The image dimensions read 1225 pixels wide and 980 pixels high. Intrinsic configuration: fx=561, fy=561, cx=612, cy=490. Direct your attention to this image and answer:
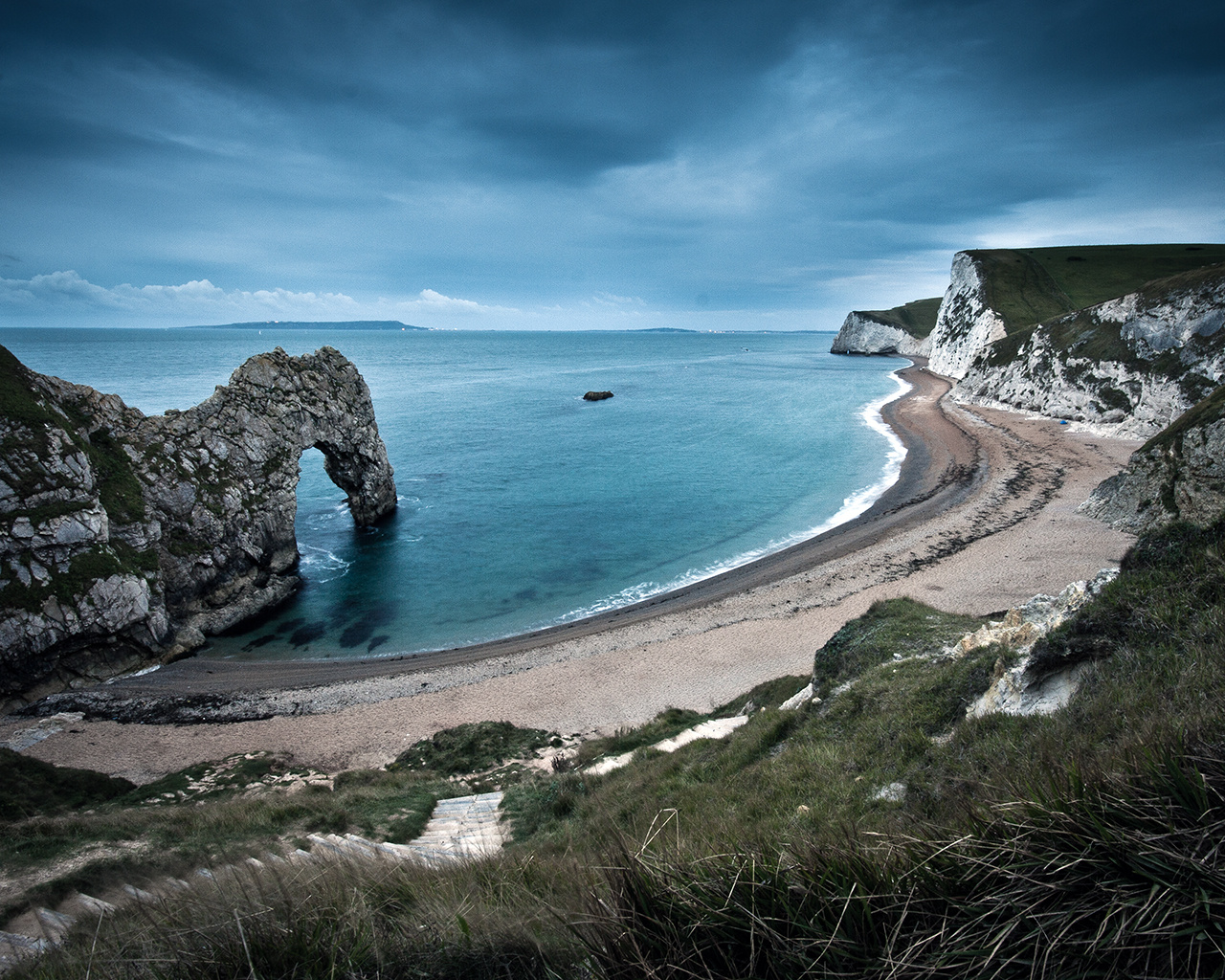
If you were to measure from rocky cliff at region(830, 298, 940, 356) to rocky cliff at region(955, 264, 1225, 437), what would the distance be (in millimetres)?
95189

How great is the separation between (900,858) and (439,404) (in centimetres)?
8395

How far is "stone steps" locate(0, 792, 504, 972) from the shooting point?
13.0ft

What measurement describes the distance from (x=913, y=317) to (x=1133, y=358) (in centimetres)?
13186

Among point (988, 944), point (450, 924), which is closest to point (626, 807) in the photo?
point (450, 924)

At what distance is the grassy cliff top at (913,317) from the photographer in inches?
6180

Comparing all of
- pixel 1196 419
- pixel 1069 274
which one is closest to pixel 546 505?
pixel 1196 419

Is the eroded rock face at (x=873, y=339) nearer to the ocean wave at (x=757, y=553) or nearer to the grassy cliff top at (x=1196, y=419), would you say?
the ocean wave at (x=757, y=553)

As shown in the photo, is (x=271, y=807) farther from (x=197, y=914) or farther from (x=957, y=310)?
(x=957, y=310)

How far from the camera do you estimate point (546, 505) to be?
39.3 m

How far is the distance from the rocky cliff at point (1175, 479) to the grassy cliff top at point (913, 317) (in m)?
146

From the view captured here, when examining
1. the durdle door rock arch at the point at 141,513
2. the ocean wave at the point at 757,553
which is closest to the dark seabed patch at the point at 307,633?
the durdle door rock arch at the point at 141,513

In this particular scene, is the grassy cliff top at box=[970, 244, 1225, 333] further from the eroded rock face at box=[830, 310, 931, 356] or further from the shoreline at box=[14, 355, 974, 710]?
the shoreline at box=[14, 355, 974, 710]

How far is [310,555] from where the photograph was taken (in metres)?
32.3

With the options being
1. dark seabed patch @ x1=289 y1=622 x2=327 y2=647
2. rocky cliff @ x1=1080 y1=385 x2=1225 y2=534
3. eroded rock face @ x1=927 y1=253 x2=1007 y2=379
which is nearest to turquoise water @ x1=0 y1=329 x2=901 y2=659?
dark seabed patch @ x1=289 y1=622 x2=327 y2=647
